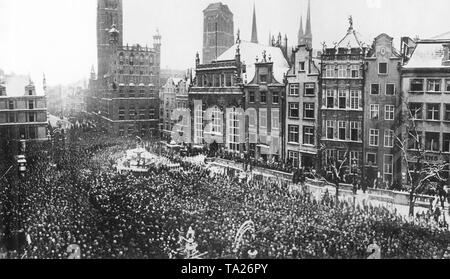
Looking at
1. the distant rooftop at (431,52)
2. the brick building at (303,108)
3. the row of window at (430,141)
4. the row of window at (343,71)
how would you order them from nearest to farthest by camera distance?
the row of window at (430,141), the distant rooftop at (431,52), the row of window at (343,71), the brick building at (303,108)

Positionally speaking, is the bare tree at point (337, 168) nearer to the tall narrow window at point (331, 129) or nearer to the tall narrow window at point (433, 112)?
the tall narrow window at point (331, 129)

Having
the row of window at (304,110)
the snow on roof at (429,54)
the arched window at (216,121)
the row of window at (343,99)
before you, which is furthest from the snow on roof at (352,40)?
the arched window at (216,121)

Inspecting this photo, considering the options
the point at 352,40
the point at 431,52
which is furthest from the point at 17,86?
the point at 431,52

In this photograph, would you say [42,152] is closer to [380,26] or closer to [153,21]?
[153,21]

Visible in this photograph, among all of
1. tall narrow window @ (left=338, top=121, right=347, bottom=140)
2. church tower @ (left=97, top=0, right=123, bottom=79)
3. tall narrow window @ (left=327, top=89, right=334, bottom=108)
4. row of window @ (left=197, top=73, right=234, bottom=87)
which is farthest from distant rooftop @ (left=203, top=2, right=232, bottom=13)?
tall narrow window @ (left=338, top=121, right=347, bottom=140)

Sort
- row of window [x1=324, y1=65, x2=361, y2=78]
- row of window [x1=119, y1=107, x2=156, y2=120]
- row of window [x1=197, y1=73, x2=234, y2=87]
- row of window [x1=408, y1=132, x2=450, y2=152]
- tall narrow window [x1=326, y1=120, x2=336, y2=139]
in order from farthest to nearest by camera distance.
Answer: row of window [x1=119, y1=107, x2=156, y2=120] → row of window [x1=197, y1=73, x2=234, y2=87] → tall narrow window [x1=326, y1=120, x2=336, y2=139] → row of window [x1=324, y1=65, x2=361, y2=78] → row of window [x1=408, y1=132, x2=450, y2=152]

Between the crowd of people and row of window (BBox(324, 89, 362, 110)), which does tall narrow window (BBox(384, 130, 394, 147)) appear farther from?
the crowd of people

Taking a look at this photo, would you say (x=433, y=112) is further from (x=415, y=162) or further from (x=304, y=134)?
(x=304, y=134)
